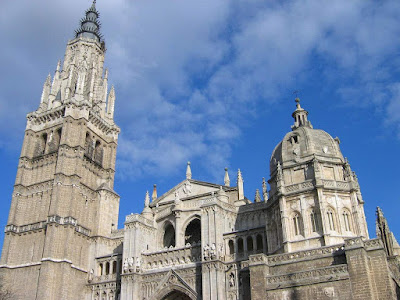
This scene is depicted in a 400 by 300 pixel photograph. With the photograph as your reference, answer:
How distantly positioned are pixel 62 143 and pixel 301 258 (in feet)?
89.7

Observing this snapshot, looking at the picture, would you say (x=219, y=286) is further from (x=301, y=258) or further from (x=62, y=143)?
(x=62, y=143)

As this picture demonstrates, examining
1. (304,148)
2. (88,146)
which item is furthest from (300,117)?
(88,146)

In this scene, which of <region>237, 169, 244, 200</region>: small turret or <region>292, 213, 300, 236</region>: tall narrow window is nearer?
<region>292, 213, 300, 236</region>: tall narrow window

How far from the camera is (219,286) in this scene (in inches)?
1350

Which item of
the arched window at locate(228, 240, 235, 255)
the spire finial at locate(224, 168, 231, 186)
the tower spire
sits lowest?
the arched window at locate(228, 240, 235, 255)

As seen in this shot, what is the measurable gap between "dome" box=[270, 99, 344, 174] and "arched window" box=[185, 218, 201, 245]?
9.66 metres

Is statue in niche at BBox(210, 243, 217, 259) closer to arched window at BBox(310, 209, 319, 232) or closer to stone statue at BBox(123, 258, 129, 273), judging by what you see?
arched window at BBox(310, 209, 319, 232)

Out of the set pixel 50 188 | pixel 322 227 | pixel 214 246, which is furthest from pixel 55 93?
pixel 322 227

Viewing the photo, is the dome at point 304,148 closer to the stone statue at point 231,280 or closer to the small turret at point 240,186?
the small turret at point 240,186

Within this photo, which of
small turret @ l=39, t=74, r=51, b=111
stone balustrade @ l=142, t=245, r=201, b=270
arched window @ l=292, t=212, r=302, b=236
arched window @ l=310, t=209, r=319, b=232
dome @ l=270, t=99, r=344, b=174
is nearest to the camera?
arched window @ l=310, t=209, r=319, b=232

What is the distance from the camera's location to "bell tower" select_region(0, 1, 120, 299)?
1626 inches

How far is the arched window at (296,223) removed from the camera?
112 feet

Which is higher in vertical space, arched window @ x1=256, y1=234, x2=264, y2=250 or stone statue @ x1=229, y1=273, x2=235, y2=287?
arched window @ x1=256, y1=234, x2=264, y2=250

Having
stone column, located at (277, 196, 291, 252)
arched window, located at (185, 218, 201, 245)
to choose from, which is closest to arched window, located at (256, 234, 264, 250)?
stone column, located at (277, 196, 291, 252)
